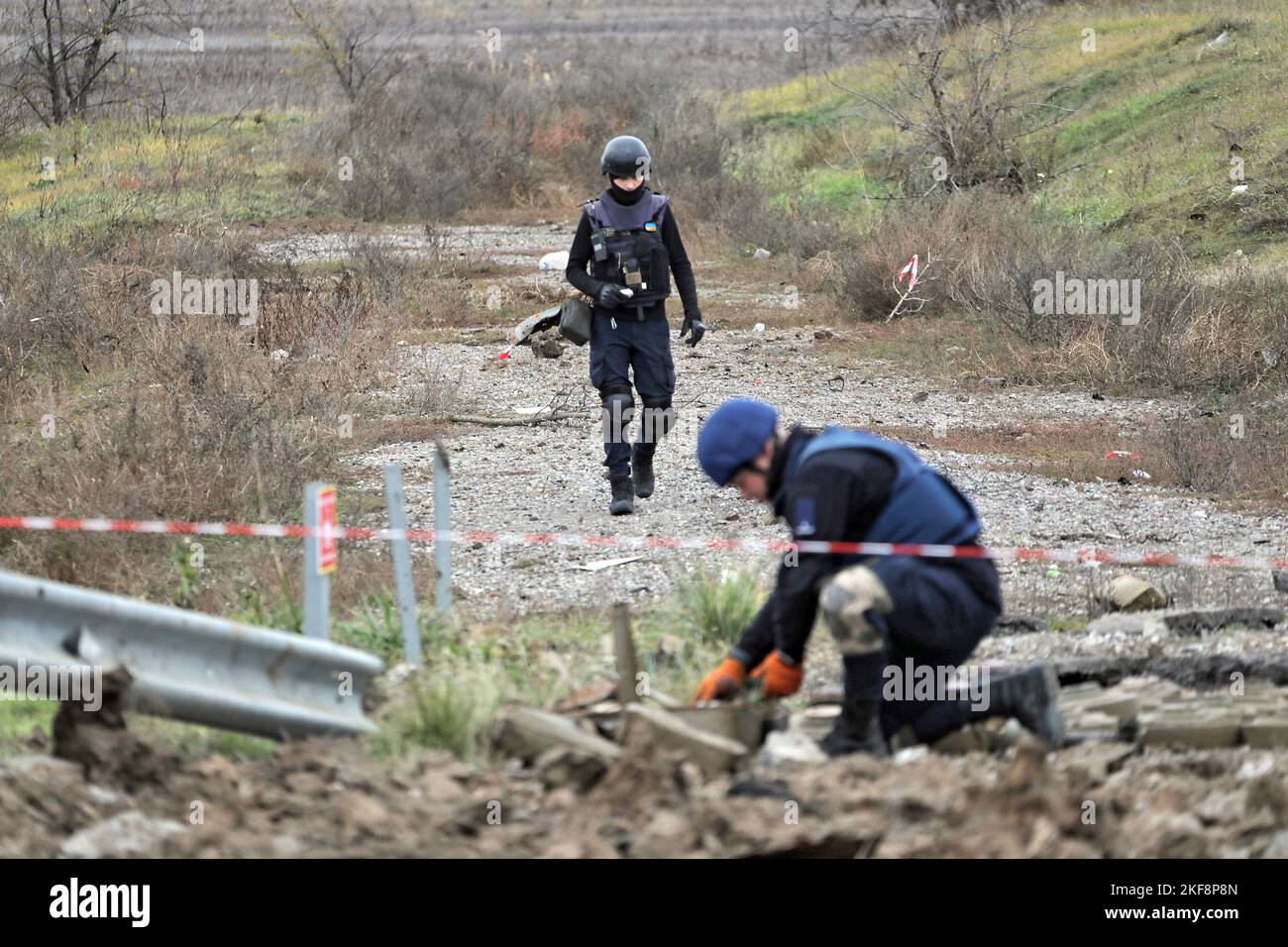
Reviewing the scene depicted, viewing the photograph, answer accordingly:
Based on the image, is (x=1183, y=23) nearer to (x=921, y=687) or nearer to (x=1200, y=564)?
(x=1200, y=564)

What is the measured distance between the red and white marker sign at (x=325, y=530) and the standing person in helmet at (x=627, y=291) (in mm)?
4350

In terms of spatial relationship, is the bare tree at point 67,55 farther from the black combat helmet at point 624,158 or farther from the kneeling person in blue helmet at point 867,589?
the kneeling person in blue helmet at point 867,589

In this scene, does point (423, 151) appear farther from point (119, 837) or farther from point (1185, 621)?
point (119, 837)

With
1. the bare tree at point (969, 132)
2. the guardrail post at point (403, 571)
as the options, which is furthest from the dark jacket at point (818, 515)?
the bare tree at point (969, 132)

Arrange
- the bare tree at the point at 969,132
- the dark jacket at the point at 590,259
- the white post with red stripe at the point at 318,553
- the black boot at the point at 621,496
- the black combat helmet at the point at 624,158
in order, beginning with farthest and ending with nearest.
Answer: the bare tree at the point at 969,132 < the black boot at the point at 621,496 < the dark jacket at the point at 590,259 < the black combat helmet at the point at 624,158 < the white post with red stripe at the point at 318,553

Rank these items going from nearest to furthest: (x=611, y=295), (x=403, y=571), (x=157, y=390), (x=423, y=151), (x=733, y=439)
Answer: (x=733, y=439)
(x=403, y=571)
(x=611, y=295)
(x=157, y=390)
(x=423, y=151)

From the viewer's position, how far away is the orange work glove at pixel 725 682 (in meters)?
5.49

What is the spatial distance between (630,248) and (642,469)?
1.45 metres

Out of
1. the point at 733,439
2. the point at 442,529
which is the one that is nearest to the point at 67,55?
the point at 442,529

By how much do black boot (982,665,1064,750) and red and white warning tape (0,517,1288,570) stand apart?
17.2 inches

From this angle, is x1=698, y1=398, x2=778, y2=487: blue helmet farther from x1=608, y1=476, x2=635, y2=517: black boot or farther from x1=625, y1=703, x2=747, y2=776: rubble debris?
x1=608, y1=476, x2=635, y2=517: black boot

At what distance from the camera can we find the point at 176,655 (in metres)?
4.88

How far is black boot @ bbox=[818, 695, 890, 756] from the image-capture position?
5164 mm

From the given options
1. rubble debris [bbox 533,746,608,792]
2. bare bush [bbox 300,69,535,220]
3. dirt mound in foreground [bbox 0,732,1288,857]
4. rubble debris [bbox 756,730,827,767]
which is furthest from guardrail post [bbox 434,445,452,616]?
bare bush [bbox 300,69,535,220]
